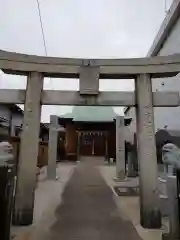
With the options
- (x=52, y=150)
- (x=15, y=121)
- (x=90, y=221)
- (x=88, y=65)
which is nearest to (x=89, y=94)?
(x=88, y=65)

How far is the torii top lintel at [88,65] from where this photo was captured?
21.1 ft

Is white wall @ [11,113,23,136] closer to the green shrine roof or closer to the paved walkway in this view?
the paved walkway

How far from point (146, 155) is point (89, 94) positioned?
6.68 ft

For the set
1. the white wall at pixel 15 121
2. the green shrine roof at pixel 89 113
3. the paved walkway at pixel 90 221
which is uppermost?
the green shrine roof at pixel 89 113

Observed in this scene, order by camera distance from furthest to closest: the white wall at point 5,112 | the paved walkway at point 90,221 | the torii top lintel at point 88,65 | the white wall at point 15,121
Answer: the white wall at point 15,121 < the white wall at point 5,112 < the torii top lintel at point 88,65 < the paved walkway at point 90,221

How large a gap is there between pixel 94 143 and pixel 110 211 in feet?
87.3

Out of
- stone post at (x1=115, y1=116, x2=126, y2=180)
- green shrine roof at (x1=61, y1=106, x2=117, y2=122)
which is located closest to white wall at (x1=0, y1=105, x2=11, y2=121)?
stone post at (x1=115, y1=116, x2=126, y2=180)

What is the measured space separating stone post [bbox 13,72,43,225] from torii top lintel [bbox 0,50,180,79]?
29cm

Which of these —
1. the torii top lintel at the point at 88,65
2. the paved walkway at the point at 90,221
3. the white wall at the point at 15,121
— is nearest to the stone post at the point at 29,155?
the torii top lintel at the point at 88,65

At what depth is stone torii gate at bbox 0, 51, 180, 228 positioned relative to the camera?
20.3 feet

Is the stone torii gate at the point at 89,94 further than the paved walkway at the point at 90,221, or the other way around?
the stone torii gate at the point at 89,94

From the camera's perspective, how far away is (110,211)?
23.8 feet

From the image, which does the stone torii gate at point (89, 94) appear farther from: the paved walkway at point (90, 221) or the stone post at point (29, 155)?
the paved walkway at point (90, 221)

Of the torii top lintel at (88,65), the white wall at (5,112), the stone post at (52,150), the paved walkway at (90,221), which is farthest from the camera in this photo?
Result: the white wall at (5,112)
